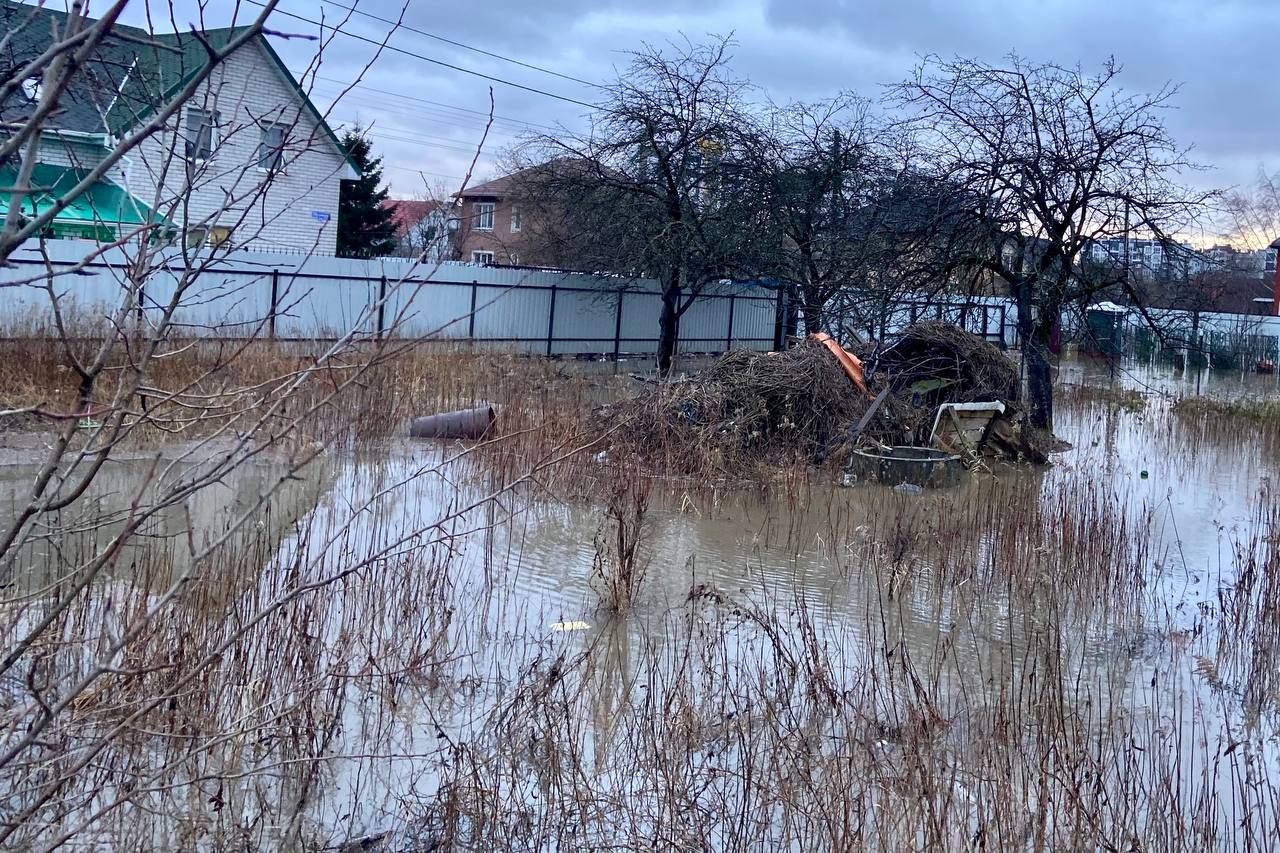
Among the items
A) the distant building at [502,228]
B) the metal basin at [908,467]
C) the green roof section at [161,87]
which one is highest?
the distant building at [502,228]

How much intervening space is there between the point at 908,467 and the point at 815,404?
4.88ft

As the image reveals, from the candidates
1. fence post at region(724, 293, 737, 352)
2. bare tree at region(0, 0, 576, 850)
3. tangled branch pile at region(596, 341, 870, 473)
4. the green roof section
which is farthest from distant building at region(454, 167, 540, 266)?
fence post at region(724, 293, 737, 352)

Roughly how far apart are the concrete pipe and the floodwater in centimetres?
129

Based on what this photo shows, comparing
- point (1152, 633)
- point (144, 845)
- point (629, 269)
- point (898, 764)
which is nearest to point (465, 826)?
point (144, 845)

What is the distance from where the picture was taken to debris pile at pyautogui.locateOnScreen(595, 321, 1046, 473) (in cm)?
1188

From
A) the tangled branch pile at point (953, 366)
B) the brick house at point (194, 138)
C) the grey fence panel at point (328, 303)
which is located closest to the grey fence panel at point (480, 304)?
the grey fence panel at point (328, 303)

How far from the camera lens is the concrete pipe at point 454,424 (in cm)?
1285

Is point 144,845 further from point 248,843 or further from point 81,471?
point 81,471

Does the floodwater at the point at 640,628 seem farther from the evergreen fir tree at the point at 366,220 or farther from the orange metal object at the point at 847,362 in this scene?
the evergreen fir tree at the point at 366,220

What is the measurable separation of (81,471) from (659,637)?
6268 millimetres

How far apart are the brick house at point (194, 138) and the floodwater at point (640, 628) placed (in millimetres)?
653

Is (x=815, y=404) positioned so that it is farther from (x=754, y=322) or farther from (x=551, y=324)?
(x=754, y=322)

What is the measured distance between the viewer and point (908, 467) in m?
11.6

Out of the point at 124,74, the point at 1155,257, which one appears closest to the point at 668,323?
the point at 1155,257
